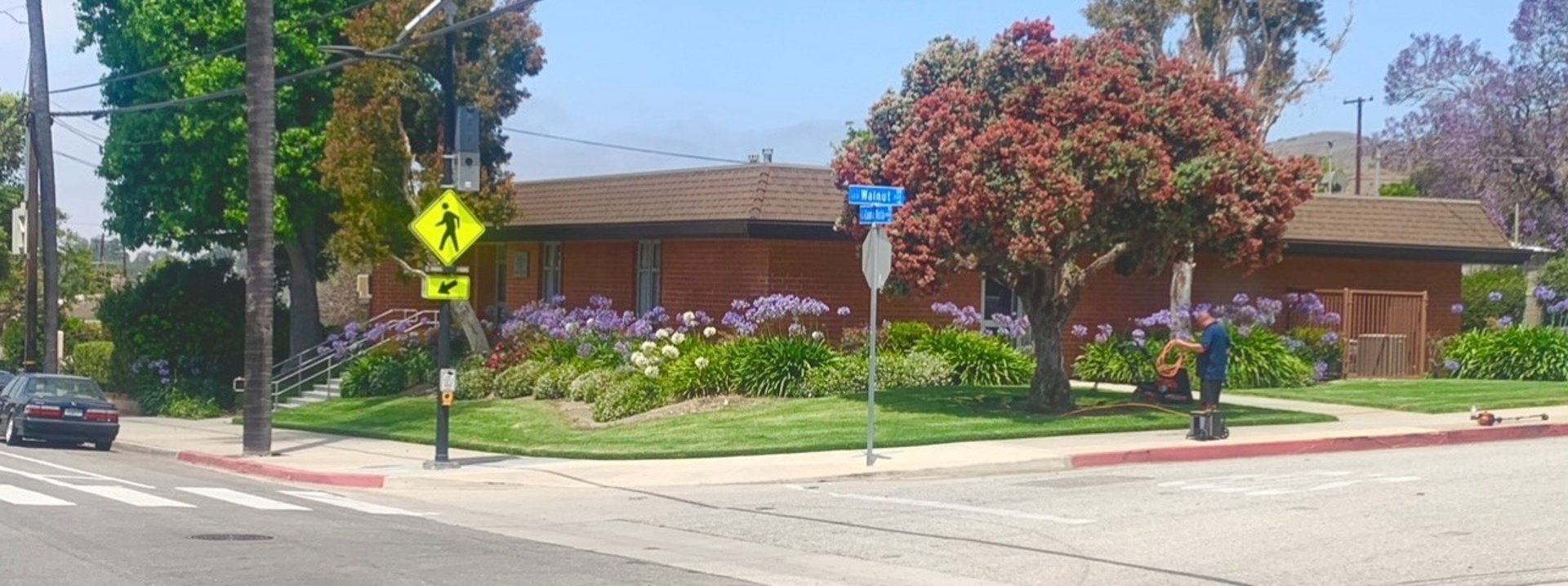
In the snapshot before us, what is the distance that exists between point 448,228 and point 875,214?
5.41 metres

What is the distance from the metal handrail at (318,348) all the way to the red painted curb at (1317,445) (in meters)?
22.7

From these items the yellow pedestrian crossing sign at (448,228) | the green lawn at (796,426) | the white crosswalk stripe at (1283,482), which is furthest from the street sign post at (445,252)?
the white crosswalk stripe at (1283,482)

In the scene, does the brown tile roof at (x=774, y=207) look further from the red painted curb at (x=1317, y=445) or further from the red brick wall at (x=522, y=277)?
the red painted curb at (x=1317, y=445)

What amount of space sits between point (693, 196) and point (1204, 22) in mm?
16552

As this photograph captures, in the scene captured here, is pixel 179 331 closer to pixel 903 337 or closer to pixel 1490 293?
pixel 903 337

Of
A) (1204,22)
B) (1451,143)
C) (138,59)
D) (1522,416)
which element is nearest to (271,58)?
(138,59)

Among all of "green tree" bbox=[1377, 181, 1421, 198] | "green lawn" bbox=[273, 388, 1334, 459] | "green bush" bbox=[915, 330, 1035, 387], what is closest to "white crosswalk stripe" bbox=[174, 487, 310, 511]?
"green lawn" bbox=[273, 388, 1334, 459]

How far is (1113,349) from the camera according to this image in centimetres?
3173

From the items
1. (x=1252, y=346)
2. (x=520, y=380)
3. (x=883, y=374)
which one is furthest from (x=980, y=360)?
(x=520, y=380)

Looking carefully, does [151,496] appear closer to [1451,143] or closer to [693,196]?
[693,196]

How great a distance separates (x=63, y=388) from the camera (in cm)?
2948

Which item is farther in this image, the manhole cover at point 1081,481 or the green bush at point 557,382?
the green bush at point 557,382

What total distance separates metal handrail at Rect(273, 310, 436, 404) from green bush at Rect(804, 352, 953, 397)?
1324 cm

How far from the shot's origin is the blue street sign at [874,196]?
19.7m
